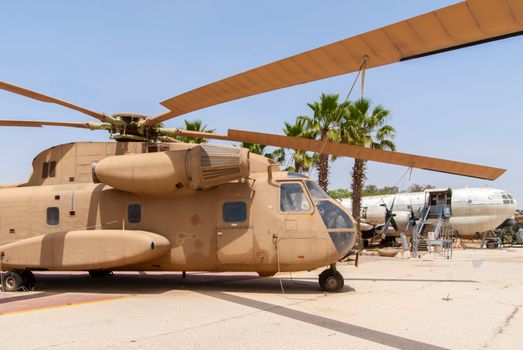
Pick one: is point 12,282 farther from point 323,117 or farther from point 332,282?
point 323,117

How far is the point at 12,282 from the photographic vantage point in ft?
34.4

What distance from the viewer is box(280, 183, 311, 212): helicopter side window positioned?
996 centimetres

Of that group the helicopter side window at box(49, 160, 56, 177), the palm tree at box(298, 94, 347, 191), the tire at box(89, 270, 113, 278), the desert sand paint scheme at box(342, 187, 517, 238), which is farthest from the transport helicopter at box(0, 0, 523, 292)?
the desert sand paint scheme at box(342, 187, 517, 238)

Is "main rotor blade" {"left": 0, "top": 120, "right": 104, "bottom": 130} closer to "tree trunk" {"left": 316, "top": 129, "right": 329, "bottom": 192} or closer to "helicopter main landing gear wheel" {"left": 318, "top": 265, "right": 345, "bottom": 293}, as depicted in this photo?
"helicopter main landing gear wheel" {"left": 318, "top": 265, "right": 345, "bottom": 293}

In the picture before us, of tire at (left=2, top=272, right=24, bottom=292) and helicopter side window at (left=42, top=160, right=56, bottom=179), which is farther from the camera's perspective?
helicopter side window at (left=42, top=160, right=56, bottom=179)

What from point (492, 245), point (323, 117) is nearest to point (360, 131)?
point (323, 117)

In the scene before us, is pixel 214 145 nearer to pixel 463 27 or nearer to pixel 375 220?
pixel 463 27

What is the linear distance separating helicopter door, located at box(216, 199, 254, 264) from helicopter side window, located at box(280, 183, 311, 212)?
829 mm

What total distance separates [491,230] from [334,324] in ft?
107

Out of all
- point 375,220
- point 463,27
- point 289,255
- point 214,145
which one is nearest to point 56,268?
point 214,145

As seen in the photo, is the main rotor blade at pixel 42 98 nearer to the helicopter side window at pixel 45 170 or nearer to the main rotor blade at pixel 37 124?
the main rotor blade at pixel 37 124

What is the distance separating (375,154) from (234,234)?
3648 millimetres

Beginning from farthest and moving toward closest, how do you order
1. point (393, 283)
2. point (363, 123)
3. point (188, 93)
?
point (363, 123)
point (393, 283)
point (188, 93)

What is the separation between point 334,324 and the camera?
6.74 meters
